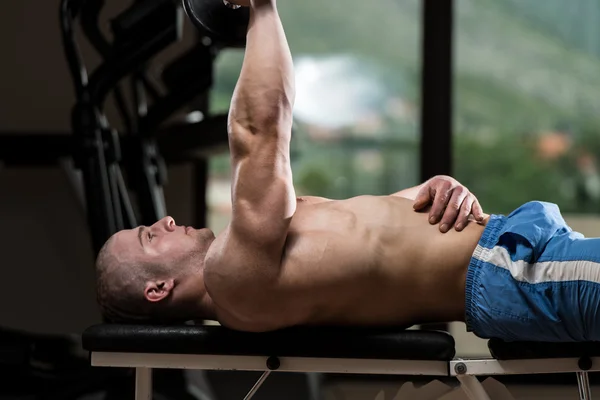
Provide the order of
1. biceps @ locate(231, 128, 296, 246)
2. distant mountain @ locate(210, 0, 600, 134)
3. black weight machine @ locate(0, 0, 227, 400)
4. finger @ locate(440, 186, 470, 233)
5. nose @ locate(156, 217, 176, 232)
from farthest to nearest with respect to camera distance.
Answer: distant mountain @ locate(210, 0, 600, 134), black weight machine @ locate(0, 0, 227, 400), nose @ locate(156, 217, 176, 232), finger @ locate(440, 186, 470, 233), biceps @ locate(231, 128, 296, 246)

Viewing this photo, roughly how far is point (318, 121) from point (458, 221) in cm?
213

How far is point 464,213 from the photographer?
1.55 m

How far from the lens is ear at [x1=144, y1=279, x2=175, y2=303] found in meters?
1.56

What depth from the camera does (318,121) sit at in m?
3.61

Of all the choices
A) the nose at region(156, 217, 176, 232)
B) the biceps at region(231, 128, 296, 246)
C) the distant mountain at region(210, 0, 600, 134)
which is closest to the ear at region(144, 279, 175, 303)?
the nose at region(156, 217, 176, 232)

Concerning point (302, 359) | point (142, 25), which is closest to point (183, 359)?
point (302, 359)

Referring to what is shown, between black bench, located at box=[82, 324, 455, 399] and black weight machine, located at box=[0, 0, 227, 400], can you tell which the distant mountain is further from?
black bench, located at box=[82, 324, 455, 399]

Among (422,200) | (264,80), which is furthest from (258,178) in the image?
(422,200)

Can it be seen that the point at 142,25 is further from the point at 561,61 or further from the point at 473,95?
the point at 561,61

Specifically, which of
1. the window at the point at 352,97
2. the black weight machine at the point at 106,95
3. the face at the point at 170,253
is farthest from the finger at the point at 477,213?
the window at the point at 352,97

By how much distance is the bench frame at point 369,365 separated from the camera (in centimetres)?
142

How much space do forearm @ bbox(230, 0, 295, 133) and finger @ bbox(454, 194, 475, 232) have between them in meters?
0.38

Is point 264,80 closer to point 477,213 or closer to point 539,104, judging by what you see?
point 477,213

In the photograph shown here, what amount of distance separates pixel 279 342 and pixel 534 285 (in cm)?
47
